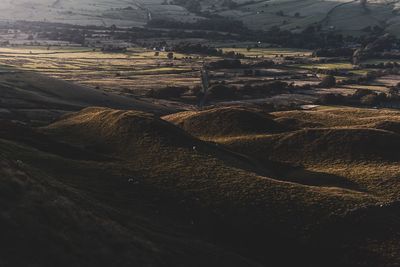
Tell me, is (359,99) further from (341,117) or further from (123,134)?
(123,134)

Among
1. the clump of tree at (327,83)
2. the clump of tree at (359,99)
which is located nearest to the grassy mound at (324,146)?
the clump of tree at (359,99)

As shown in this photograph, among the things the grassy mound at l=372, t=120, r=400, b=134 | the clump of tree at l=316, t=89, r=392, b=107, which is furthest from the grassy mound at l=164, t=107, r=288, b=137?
the clump of tree at l=316, t=89, r=392, b=107

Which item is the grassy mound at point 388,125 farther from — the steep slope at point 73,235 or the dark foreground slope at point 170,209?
the steep slope at point 73,235

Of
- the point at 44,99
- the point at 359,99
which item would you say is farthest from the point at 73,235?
the point at 359,99

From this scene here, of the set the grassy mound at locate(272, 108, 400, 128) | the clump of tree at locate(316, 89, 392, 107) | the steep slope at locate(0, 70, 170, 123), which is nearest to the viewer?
the grassy mound at locate(272, 108, 400, 128)

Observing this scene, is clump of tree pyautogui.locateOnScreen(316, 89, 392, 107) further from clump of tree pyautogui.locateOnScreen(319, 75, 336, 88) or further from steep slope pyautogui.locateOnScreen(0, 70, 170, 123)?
steep slope pyautogui.locateOnScreen(0, 70, 170, 123)

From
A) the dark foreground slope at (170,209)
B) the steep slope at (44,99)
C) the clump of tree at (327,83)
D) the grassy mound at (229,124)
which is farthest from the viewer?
the clump of tree at (327,83)
